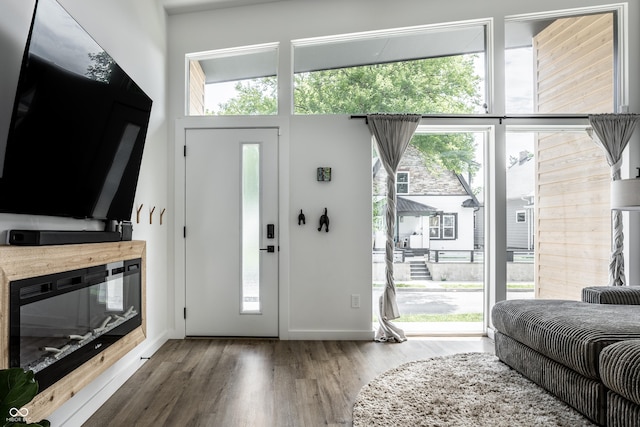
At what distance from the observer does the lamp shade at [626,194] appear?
119 inches

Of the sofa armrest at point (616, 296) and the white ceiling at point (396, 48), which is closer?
the sofa armrest at point (616, 296)

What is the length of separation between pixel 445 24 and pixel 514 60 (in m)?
0.78

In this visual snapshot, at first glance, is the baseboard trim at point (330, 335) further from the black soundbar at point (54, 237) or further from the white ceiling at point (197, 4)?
the white ceiling at point (197, 4)

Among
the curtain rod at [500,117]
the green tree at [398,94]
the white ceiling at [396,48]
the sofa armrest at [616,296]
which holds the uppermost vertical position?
the white ceiling at [396,48]

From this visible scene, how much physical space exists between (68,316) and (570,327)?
263 cm

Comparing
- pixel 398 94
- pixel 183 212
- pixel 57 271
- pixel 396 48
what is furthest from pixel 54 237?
pixel 396 48

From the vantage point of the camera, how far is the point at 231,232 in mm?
3928

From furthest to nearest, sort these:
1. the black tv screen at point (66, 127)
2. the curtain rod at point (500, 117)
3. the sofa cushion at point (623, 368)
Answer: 1. the curtain rod at point (500, 117)
2. the sofa cushion at point (623, 368)
3. the black tv screen at point (66, 127)

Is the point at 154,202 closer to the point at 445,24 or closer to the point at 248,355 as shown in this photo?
the point at 248,355

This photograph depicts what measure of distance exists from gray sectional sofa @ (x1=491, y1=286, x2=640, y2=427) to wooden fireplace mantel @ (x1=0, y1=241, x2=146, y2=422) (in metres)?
2.49

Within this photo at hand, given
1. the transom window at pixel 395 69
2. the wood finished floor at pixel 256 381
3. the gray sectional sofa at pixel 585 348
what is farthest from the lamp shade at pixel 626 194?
the wood finished floor at pixel 256 381

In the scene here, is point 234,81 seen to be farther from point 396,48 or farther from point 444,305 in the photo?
point 444,305

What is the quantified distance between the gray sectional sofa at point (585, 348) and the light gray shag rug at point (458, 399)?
105 millimetres

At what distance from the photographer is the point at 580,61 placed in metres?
4.09
